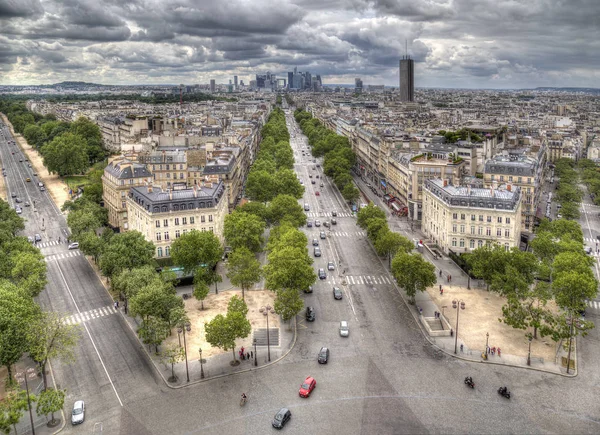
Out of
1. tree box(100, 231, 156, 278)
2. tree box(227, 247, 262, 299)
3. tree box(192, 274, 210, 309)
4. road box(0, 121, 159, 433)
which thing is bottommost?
road box(0, 121, 159, 433)

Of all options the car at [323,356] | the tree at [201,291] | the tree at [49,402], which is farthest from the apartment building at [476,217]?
the tree at [49,402]

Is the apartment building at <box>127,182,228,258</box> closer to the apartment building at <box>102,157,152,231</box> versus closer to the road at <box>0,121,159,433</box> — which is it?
the road at <box>0,121,159,433</box>

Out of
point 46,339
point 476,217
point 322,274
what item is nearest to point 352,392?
point 46,339

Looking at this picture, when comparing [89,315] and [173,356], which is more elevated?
[173,356]

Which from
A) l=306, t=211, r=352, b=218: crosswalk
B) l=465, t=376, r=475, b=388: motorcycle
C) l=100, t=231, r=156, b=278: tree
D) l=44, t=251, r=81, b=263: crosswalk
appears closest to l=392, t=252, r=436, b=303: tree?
l=465, t=376, r=475, b=388: motorcycle

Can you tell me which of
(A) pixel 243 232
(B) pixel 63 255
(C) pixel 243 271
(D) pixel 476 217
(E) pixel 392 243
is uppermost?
(D) pixel 476 217

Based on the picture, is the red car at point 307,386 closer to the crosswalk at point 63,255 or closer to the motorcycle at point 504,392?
the motorcycle at point 504,392

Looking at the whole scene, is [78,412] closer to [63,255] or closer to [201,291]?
[201,291]
